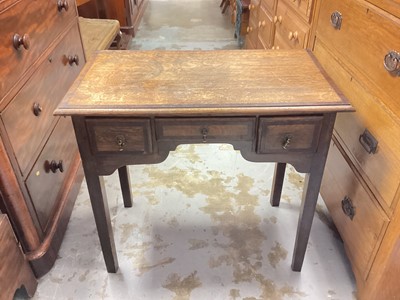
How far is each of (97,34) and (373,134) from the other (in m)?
1.93

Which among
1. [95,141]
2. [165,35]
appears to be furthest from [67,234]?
[165,35]

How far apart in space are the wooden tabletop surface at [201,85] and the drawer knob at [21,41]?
0.21 meters

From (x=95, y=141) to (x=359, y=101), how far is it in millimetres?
866

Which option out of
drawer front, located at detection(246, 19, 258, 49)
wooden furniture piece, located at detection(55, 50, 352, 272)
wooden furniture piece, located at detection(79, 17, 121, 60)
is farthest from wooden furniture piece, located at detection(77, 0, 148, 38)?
wooden furniture piece, located at detection(55, 50, 352, 272)

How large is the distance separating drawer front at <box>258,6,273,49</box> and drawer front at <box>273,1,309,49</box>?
0.14m

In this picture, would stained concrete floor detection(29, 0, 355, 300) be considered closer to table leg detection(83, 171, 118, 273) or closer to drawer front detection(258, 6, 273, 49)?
table leg detection(83, 171, 118, 273)

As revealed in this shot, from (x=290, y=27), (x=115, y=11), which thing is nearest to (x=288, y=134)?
(x=290, y=27)

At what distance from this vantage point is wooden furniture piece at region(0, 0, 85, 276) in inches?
42.9

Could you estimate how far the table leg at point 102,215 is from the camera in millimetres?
1113

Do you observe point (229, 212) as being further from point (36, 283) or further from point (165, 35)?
point (165, 35)

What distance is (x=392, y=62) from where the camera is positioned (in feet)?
3.05

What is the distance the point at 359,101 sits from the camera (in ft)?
3.82

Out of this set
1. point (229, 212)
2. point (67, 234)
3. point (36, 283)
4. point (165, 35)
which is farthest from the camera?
point (165, 35)

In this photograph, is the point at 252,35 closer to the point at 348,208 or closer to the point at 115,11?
the point at 115,11
